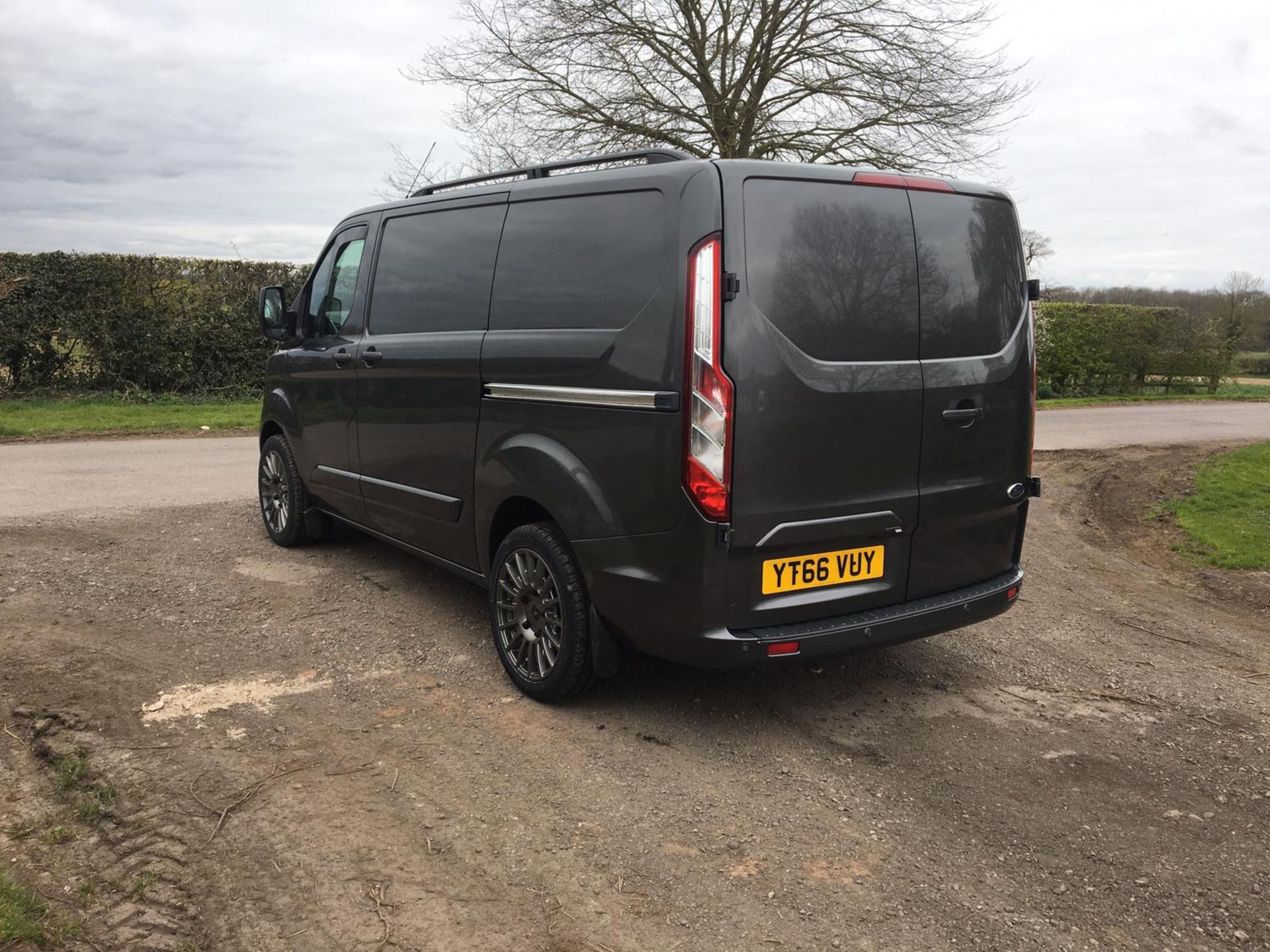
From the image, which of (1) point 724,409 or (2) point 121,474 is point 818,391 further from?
(2) point 121,474

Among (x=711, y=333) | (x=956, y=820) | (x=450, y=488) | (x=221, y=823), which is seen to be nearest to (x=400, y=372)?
(x=450, y=488)

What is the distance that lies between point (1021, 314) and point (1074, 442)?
31.0 ft

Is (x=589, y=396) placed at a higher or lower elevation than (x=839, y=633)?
higher

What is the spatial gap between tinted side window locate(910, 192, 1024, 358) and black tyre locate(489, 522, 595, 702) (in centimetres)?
165

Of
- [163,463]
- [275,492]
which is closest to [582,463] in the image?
[275,492]

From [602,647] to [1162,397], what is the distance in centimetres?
2073

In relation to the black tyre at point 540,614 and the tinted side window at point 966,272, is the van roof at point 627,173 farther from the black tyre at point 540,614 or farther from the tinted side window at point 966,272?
the black tyre at point 540,614

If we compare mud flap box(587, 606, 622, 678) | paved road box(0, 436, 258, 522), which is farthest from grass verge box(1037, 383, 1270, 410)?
mud flap box(587, 606, 622, 678)

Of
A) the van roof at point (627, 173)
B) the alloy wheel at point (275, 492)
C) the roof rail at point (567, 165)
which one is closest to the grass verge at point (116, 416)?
the alloy wheel at point (275, 492)

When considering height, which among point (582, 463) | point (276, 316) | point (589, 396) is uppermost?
point (276, 316)

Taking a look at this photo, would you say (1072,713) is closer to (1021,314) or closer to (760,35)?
(1021,314)

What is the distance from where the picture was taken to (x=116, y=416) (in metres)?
13.2

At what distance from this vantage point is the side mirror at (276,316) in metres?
6.27

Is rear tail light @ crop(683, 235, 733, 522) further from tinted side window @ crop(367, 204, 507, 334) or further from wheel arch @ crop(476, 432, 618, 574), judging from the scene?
tinted side window @ crop(367, 204, 507, 334)
